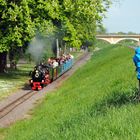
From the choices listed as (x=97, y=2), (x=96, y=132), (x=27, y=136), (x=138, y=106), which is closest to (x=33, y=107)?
(x=27, y=136)

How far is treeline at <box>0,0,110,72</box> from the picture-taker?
33.3 m

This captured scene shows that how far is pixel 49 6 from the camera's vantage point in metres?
34.5

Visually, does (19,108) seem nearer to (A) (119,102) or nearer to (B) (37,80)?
(A) (119,102)

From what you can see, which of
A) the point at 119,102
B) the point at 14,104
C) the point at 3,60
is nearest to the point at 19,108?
the point at 14,104

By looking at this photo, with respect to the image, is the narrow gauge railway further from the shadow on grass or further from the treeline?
the shadow on grass

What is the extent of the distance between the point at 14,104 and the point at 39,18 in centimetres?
1298

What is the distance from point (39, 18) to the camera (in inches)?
1366

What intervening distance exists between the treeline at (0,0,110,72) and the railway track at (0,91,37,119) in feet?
20.9

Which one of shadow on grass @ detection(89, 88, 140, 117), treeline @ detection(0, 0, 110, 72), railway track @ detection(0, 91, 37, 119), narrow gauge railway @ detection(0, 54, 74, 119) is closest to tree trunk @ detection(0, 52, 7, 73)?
treeline @ detection(0, 0, 110, 72)

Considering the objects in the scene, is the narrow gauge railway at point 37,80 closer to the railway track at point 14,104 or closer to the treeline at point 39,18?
the railway track at point 14,104

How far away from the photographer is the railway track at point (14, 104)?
20.0 meters

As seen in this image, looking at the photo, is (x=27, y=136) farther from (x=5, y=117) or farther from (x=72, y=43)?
(x=72, y=43)

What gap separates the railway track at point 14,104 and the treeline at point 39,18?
637cm

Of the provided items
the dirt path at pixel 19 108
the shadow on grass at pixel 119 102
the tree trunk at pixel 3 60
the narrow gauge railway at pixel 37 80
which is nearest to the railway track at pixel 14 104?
the narrow gauge railway at pixel 37 80
